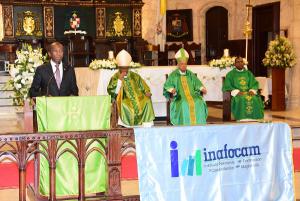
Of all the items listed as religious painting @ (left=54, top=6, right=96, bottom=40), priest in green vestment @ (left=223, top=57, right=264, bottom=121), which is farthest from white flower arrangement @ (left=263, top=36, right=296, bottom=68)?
religious painting @ (left=54, top=6, right=96, bottom=40)

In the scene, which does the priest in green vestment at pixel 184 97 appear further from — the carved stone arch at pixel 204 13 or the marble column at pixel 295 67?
the carved stone arch at pixel 204 13

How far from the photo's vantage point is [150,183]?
15.5 ft

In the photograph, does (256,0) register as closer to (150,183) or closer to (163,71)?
(163,71)

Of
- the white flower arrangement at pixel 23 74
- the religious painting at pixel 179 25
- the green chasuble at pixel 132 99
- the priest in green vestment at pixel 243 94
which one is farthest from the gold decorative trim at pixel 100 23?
the white flower arrangement at pixel 23 74

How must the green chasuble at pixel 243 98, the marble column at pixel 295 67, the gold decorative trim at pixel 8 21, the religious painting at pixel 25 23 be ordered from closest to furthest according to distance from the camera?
the green chasuble at pixel 243 98 < the marble column at pixel 295 67 < the gold decorative trim at pixel 8 21 < the religious painting at pixel 25 23

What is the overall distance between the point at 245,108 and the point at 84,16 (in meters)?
7.74

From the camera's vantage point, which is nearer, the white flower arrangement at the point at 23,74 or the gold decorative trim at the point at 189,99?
the white flower arrangement at the point at 23,74

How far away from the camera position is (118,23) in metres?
16.5

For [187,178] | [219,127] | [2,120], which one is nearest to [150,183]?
[187,178]

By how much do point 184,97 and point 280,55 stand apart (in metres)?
4.24

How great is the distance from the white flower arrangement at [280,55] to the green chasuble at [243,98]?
2504 millimetres

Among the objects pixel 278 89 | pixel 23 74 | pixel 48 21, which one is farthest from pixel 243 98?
pixel 48 21

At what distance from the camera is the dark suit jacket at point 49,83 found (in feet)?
22.8

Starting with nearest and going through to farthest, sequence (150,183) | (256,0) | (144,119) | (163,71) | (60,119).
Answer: (150,183)
(60,119)
(144,119)
(163,71)
(256,0)
